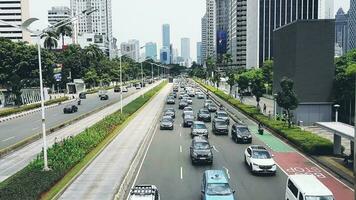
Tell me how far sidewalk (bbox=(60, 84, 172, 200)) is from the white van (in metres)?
9.23

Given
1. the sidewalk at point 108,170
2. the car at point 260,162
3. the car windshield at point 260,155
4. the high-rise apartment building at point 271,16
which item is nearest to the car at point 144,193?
the sidewalk at point 108,170

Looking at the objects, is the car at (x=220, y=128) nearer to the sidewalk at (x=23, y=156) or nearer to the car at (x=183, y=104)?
the sidewalk at (x=23, y=156)

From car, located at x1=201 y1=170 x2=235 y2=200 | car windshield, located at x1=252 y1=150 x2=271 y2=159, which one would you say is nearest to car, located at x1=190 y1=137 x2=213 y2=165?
car windshield, located at x1=252 y1=150 x2=271 y2=159

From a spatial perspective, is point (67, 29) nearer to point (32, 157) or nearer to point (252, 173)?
point (32, 157)

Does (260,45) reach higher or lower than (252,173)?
higher

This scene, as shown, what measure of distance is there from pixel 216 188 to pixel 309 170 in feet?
34.5

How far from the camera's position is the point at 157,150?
119ft

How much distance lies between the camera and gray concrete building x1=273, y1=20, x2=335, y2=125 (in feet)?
166

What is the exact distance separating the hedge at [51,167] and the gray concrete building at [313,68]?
78.9 feet

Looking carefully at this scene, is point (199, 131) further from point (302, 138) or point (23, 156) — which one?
point (23, 156)

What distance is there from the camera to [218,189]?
21.2m

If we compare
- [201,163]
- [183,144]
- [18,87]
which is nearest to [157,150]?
[183,144]

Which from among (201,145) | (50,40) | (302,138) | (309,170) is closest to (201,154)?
(201,145)

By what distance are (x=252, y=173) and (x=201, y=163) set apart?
4173 mm
